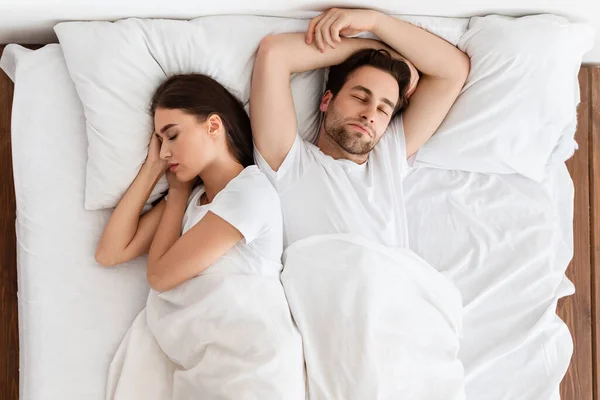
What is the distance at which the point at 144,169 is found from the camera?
134 cm

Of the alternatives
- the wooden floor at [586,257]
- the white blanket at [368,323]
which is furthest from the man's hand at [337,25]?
the wooden floor at [586,257]

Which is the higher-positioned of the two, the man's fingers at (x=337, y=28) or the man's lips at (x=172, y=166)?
the man's fingers at (x=337, y=28)

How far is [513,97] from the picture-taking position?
145 centimetres

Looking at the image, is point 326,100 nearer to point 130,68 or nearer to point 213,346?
point 130,68

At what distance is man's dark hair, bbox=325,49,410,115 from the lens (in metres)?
1.38

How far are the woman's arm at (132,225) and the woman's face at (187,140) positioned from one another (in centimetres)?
5

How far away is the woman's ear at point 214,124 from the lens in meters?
1.30

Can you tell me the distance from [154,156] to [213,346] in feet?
1.39

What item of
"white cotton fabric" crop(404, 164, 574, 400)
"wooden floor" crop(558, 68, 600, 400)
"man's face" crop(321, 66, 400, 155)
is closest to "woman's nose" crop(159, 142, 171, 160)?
"man's face" crop(321, 66, 400, 155)

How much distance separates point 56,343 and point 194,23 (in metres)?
0.74

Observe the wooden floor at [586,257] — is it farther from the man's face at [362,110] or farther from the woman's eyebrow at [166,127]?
the woman's eyebrow at [166,127]

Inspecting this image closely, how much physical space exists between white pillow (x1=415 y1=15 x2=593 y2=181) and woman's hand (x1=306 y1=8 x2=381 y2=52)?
0.82 feet

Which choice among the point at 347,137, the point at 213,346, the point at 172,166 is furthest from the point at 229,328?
the point at 347,137

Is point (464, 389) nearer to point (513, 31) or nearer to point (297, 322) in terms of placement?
point (297, 322)
